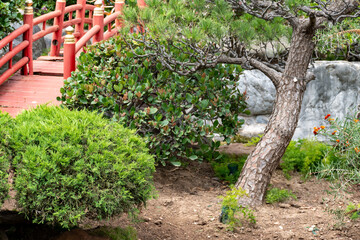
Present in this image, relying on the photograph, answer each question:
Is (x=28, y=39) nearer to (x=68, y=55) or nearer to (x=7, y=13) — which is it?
(x=7, y=13)

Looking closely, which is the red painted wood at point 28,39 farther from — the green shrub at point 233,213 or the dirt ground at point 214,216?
the green shrub at point 233,213

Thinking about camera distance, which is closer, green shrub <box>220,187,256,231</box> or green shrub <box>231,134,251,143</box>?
green shrub <box>220,187,256,231</box>

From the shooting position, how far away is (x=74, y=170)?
3.07 metres

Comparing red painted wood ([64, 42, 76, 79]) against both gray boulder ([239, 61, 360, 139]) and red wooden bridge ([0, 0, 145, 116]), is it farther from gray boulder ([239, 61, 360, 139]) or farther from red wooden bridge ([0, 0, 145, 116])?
gray boulder ([239, 61, 360, 139])

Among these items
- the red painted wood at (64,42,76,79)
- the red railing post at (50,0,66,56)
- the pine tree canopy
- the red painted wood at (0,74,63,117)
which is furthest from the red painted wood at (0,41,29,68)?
the pine tree canopy

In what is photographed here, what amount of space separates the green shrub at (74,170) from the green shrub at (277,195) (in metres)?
2.05

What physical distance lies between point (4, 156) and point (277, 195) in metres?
3.06

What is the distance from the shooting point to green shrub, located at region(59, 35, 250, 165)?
526 centimetres

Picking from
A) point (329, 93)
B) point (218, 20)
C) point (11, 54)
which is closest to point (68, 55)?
point (11, 54)

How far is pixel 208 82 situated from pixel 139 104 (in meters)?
0.89

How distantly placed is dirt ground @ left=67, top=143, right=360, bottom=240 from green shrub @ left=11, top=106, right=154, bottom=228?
0.87 meters

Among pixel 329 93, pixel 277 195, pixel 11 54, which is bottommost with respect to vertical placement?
pixel 277 195

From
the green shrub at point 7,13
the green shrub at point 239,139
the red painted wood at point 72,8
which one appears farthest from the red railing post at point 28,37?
the green shrub at point 239,139

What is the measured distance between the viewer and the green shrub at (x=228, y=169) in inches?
226
